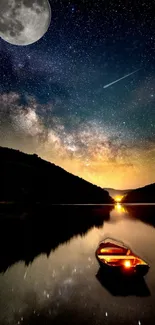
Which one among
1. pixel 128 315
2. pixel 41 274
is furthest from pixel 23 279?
pixel 128 315

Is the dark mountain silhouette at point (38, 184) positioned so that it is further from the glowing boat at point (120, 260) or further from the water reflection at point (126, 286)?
the water reflection at point (126, 286)

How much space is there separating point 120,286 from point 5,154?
150703mm

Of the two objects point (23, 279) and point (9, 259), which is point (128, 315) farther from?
point (9, 259)

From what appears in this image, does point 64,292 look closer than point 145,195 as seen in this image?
Yes

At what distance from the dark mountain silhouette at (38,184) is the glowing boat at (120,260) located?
2919 inches

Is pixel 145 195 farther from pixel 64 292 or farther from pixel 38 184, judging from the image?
pixel 64 292

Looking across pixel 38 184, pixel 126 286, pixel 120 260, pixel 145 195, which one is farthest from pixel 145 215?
pixel 145 195

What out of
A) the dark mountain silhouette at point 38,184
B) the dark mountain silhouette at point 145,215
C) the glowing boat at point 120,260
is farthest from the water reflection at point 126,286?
the dark mountain silhouette at point 38,184

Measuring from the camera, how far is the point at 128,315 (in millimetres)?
8727

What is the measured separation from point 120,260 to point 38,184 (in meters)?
107

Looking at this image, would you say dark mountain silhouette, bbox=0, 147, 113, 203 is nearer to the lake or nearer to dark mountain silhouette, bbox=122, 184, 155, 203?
dark mountain silhouette, bbox=122, 184, 155, 203

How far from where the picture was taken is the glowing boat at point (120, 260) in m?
11.1

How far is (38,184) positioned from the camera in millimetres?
116812

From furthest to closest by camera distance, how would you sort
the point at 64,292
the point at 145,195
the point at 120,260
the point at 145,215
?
the point at 145,195 → the point at 145,215 → the point at 120,260 → the point at 64,292
